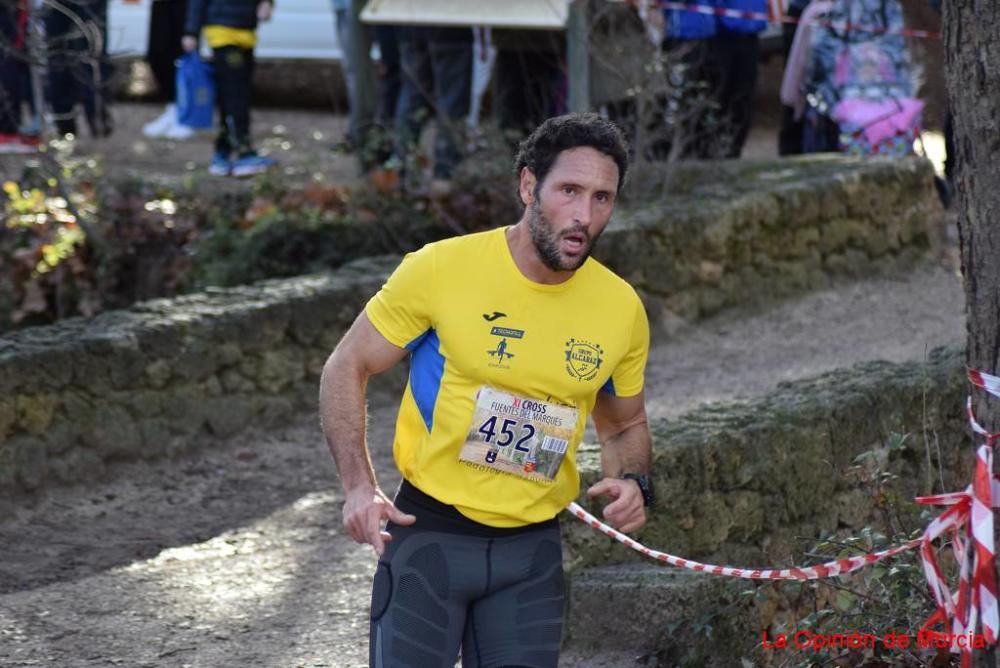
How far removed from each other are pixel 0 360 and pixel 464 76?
4284 millimetres

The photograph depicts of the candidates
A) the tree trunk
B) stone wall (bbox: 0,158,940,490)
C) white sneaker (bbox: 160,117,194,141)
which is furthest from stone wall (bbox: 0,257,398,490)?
white sneaker (bbox: 160,117,194,141)

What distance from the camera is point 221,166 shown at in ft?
35.3

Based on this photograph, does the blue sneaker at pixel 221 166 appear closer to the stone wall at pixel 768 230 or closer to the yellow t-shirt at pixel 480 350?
the stone wall at pixel 768 230

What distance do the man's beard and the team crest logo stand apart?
0.53 feet

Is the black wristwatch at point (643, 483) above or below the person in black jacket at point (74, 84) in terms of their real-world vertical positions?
above

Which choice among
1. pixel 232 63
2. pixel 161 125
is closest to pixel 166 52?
pixel 161 125

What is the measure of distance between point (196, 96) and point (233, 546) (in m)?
6.95

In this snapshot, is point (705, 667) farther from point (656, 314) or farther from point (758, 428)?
point (656, 314)

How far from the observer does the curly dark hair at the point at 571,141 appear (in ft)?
11.2

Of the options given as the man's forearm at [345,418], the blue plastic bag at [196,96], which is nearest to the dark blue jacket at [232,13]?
the blue plastic bag at [196,96]

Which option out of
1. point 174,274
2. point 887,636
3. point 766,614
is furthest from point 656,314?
point 887,636

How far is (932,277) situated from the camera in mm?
9039

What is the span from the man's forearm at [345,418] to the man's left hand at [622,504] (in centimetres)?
48

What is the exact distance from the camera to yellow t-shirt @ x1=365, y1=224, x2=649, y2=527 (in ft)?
11.0
